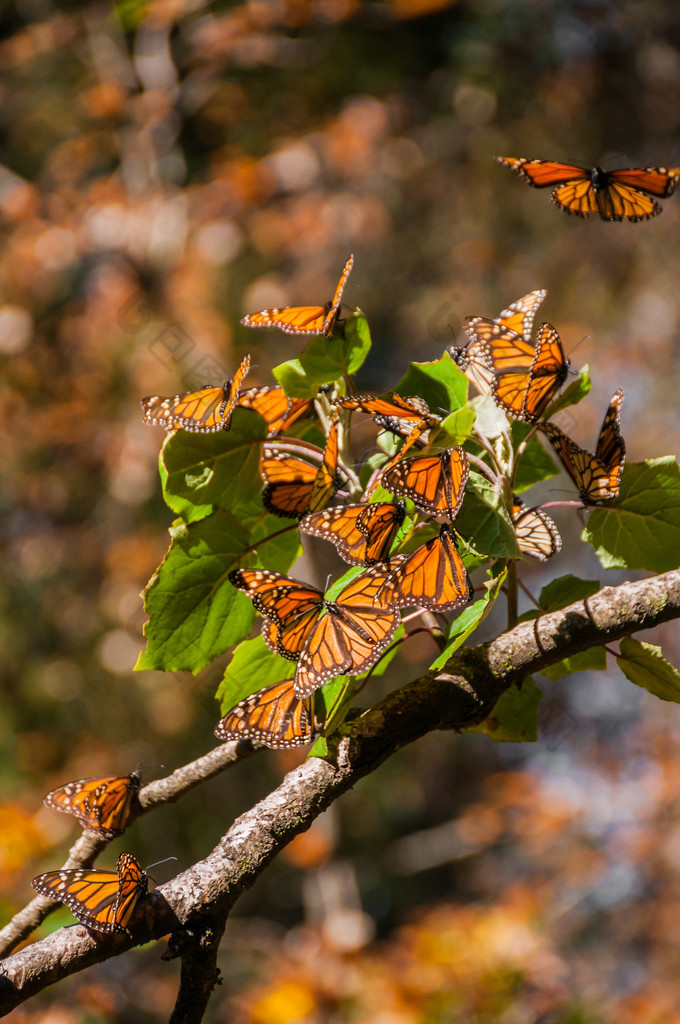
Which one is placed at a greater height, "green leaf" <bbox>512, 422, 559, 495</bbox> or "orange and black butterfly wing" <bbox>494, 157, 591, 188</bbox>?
"orange and black butterfly wing" <bbox>494, 157, 591, 188</bbox>

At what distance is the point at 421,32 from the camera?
5.14 metres

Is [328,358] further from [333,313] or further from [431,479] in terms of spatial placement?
[431,479]

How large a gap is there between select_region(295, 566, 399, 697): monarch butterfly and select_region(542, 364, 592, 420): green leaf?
0.61 ft

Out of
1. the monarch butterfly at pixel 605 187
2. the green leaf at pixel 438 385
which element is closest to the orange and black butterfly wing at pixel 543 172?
the monarch butterfly at pixel 605 187

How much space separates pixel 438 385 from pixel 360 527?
19 centimetres

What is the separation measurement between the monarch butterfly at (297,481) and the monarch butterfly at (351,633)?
0.22 ft

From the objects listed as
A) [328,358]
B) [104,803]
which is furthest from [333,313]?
[104,803]

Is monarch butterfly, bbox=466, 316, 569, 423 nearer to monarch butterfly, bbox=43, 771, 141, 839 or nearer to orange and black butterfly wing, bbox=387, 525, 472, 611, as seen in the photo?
orange and black butterfly wing, bbox=387, 525, 472, 611

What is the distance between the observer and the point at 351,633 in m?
0.53

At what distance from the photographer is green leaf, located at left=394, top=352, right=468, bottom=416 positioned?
0.63m

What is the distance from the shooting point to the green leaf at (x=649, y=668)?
0.59m

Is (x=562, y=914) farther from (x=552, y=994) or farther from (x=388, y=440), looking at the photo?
(x=388, y=440)

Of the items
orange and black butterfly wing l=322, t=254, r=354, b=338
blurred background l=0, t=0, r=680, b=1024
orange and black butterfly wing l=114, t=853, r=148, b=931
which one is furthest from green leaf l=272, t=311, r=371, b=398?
blurred background l=0, t=0, r=680, b=1024

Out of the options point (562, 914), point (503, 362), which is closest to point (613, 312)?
point (562, 914)
